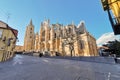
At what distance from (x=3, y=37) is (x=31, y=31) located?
63.7 m

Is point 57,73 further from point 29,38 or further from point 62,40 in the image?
point 29,38

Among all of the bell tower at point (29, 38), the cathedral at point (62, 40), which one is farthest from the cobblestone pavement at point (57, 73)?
the bell tower at point (29, 38)

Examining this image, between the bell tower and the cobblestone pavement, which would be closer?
the cobblestone pavement

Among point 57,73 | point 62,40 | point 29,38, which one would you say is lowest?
point 57,73

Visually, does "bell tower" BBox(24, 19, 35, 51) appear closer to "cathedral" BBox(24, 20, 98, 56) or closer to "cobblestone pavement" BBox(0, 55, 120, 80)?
"cathedral" BBox(24, 20, 98, 56)

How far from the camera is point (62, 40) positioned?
201 ft

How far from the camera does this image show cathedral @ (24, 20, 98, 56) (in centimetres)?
5550

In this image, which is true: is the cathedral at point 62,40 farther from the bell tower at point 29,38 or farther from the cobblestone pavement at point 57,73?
the cobblestone pavement at point 57,73

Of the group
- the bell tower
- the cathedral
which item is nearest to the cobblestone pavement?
the cathedral

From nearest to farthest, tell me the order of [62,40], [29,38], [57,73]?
[57,73]
[62,40]
[29,38]

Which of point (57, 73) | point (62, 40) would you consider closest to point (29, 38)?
point (62, 40)

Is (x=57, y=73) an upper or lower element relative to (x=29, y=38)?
lower

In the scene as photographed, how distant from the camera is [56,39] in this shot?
63.6 meters

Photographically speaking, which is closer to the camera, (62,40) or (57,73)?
(57,73)
